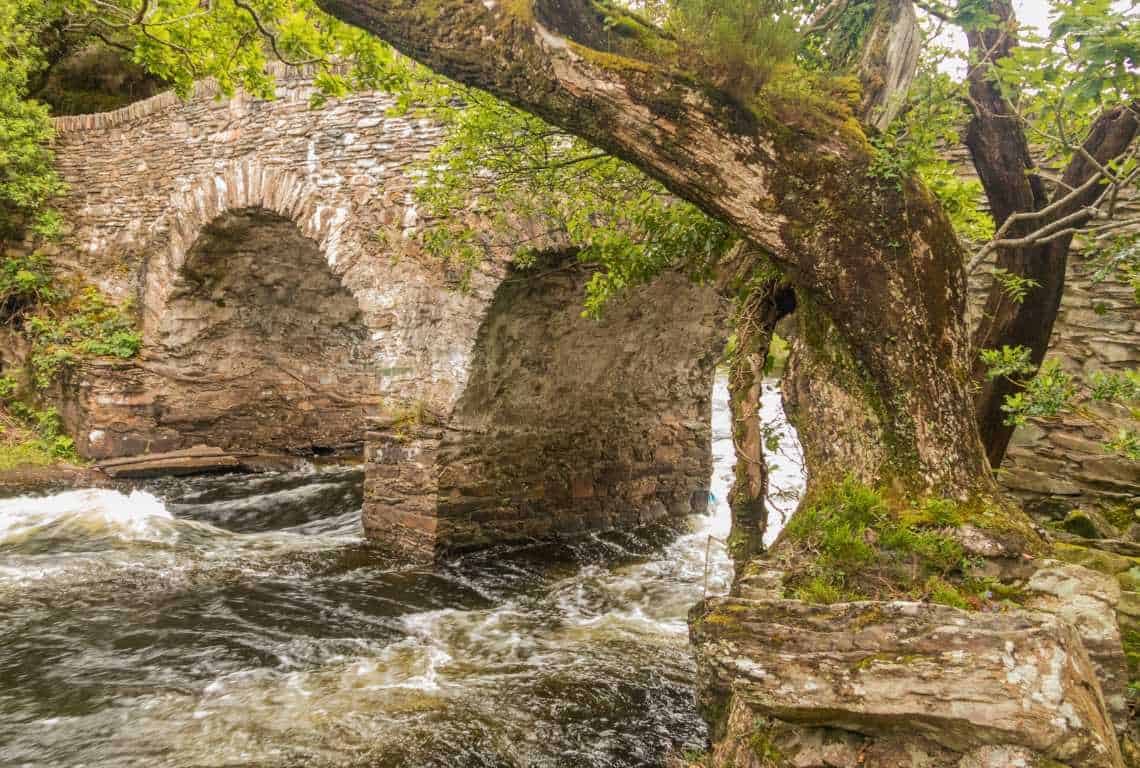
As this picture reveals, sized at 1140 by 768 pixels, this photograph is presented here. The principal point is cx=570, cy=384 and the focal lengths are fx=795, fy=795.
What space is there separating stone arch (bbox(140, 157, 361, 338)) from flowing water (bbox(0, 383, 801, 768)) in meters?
2.29

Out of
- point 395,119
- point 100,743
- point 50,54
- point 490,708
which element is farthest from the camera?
point 50,54

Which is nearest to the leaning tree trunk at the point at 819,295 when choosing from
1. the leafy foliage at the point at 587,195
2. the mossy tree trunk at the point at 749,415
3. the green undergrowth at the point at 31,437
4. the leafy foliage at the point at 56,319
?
the mossy tree trunk at the point at 749,415

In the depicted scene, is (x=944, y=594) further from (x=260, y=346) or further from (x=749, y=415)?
(x=260, y=346)

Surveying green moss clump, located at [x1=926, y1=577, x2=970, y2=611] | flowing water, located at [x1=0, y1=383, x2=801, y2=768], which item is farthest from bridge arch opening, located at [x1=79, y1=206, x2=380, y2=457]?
green moss clump, located at [x1=926, y1=577, x2=970, y2=611]

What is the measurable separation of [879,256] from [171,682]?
4.04m

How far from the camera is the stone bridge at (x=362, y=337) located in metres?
6.03

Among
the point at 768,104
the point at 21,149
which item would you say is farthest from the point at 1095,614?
the point at 21,149

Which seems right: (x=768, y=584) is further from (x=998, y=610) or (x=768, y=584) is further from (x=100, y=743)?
(x=100, y=743)

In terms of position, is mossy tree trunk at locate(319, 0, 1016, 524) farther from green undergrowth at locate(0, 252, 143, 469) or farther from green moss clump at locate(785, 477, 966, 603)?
green undergrowth at locate(0, 252, 143, 469)

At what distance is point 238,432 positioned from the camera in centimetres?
939

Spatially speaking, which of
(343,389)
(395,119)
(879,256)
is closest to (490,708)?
(879,256)

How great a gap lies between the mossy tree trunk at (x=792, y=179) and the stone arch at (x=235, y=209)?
12.7ft

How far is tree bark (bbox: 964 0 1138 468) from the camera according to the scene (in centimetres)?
379

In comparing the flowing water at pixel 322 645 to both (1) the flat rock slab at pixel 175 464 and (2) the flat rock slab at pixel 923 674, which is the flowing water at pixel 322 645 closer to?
(1) the flat rock slab at pixel 175 464
